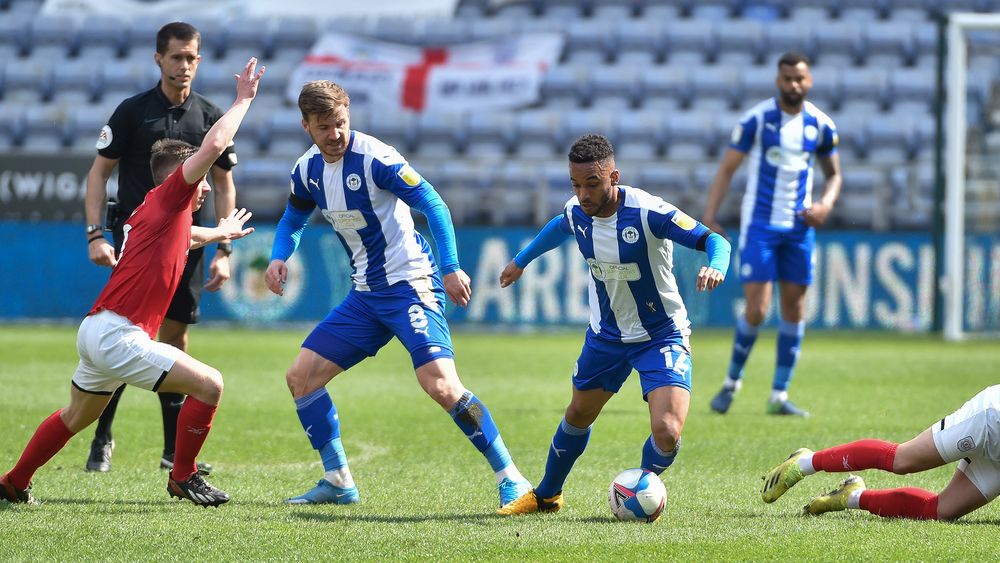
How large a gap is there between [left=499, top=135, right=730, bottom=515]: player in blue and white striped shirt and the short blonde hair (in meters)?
0.99

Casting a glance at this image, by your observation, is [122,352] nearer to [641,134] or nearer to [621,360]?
[621,360]

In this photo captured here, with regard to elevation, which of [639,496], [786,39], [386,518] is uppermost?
[786,39]

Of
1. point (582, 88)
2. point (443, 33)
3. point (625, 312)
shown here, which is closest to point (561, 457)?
point (625, 312)

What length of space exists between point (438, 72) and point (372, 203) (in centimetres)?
1404

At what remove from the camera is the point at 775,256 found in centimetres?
897

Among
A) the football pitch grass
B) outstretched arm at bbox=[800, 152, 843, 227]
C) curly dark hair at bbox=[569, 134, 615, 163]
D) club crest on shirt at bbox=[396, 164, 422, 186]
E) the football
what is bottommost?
the football pitch grass

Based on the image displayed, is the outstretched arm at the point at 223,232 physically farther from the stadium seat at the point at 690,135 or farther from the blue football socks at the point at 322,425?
the stadium seat at the point at 690,135

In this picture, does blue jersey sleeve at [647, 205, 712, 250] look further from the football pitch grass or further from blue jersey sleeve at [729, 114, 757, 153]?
blue jersey sleeve at [729, 114, 757, 153]

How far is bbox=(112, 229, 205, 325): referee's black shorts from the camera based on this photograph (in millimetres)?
6629

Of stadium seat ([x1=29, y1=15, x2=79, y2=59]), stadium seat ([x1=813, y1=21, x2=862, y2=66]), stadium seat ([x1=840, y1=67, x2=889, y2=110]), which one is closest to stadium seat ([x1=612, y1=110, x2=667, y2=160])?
stadium seat ([x1=840, y1=67, x2=889, y2=110])

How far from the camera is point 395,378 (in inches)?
436

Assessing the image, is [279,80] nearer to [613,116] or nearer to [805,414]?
[613,116]

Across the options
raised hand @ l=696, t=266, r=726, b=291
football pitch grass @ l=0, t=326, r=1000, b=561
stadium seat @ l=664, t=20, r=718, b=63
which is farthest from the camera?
stadium seat @ l=664, t=20, r=718, b=63

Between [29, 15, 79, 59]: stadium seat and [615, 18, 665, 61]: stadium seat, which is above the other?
[29, 15, 79, 59]: stadium seat
